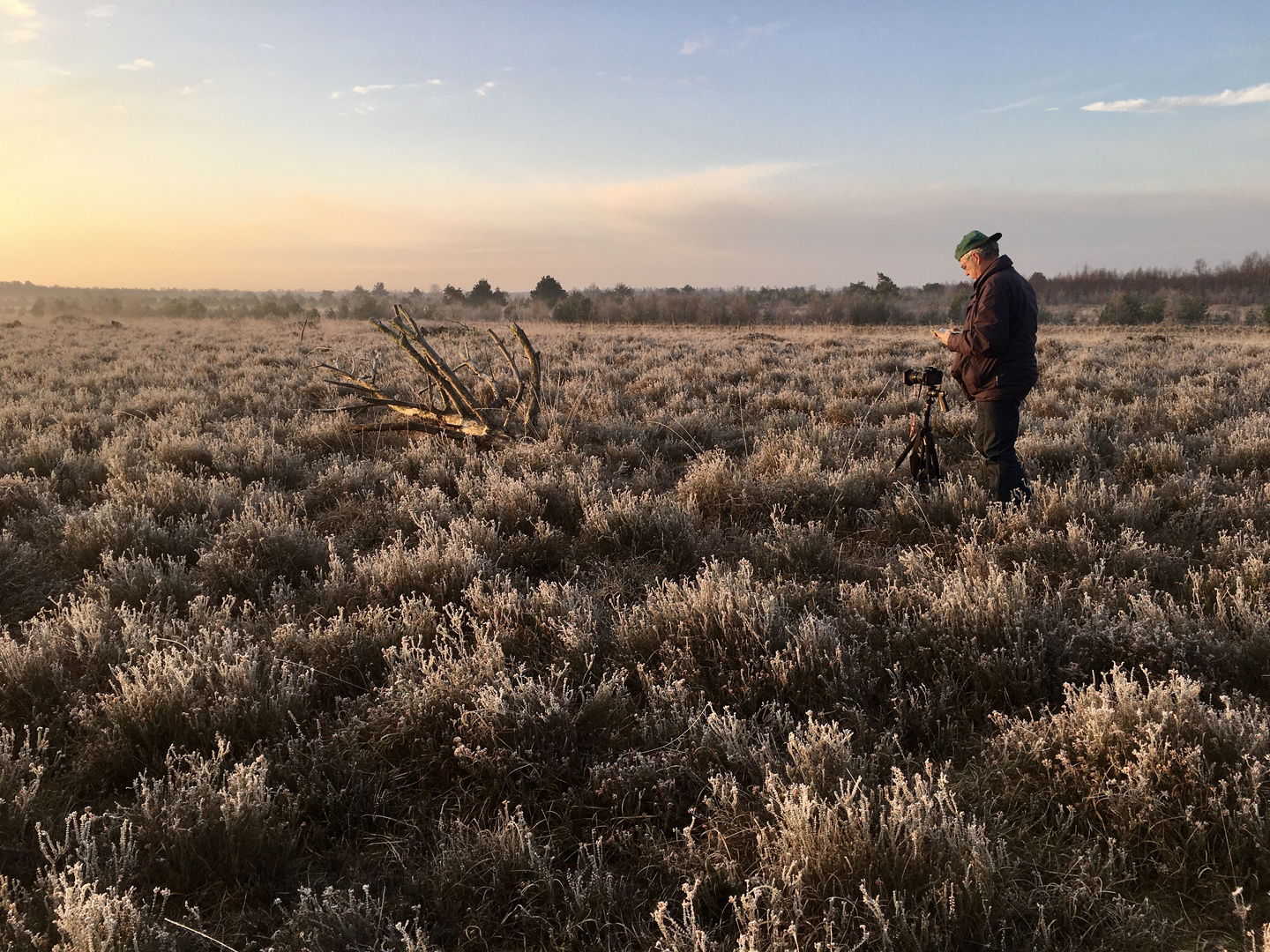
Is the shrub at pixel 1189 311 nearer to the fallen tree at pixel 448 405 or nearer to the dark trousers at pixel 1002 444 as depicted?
the dark trousers at pixel 1002 444

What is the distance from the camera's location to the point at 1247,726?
2.28 meters

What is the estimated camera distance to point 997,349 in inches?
193

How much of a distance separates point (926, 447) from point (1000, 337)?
115 cm

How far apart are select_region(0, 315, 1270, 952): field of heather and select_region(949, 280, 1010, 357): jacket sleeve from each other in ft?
3.63

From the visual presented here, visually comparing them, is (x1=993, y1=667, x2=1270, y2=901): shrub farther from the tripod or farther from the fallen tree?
the fallen tree

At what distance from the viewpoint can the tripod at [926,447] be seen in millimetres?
5578

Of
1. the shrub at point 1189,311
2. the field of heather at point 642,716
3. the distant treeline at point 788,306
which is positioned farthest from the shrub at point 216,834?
the shrub at point 1189,311

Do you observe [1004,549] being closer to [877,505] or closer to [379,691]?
[877,505]

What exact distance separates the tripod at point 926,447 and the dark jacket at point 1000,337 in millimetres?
454

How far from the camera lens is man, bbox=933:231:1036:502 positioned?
4.86 metres

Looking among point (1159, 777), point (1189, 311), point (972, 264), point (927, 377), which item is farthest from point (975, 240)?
point (1189, 311)

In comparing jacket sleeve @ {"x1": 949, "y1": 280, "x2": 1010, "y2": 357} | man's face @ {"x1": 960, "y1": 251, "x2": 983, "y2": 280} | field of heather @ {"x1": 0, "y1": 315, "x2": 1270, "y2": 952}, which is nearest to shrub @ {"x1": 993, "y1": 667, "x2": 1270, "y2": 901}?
field of heather @ {"x1": 0, "y1": 315, "x2": 1270, "y2": 952}

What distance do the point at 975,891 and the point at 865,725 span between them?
86cm

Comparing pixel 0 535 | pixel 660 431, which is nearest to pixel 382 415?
pixel 660 431
